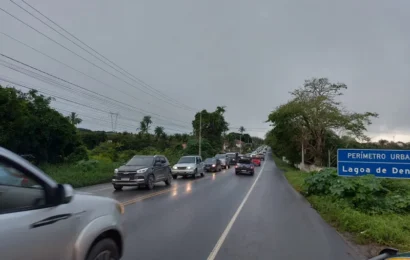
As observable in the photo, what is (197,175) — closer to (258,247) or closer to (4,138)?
(4,138)

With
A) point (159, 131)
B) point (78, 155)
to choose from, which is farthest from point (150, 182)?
point (159, 131)

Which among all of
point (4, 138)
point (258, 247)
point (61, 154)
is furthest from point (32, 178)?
point (61, 154)

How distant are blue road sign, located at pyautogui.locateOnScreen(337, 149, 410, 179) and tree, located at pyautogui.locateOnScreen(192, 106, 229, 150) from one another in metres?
59.1

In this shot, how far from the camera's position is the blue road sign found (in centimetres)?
1257

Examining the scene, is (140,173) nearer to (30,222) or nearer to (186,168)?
(186,168)

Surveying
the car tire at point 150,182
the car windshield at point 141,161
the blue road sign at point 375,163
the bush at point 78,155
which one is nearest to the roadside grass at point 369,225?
the blue road sign at point 375,163

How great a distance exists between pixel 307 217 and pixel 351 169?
11.1 feet

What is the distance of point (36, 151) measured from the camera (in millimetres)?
28828

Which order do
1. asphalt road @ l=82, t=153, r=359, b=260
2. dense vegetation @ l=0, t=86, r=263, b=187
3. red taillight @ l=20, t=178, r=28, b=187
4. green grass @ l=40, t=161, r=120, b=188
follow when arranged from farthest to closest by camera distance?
dense vegetation @ l=0, t=86, r=263, b=187, green grass @ l=40, t=161, r=120, b=188, asphalt road @ l=82, t=153, r=359, b=260, red taillight @ l=20, t=178, r=28, b=187

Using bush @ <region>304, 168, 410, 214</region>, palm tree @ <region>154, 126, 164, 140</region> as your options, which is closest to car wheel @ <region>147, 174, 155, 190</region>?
bush @ <region>304, 168, 410, 214</region>

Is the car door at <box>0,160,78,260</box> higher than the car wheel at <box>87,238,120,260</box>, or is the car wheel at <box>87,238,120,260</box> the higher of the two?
the car door at <box>0,160,78,260</box>

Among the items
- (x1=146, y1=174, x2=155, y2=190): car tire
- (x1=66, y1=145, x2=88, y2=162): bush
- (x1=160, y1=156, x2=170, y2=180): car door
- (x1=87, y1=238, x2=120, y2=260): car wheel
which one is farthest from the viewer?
(x1=66, y1=145, x2=88, y2=162): bush

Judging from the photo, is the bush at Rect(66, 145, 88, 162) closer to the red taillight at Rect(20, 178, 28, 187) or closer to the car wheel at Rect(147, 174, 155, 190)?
the car wheel at Rect(147, 174, 155, 190)

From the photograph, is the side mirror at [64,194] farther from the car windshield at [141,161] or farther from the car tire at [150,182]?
the car windshield at [141,161]
